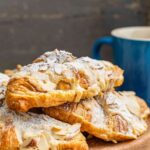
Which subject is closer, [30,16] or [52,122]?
[52,122]

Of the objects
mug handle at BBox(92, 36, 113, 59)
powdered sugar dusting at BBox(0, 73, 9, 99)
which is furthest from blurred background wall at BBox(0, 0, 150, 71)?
powdered sugar dusting at BBox(0, 73, 9, 99)

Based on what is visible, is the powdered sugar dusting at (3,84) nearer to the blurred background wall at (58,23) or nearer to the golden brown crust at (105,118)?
the golden brown crust at (105,118)

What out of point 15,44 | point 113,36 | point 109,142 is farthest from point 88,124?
point 15,44

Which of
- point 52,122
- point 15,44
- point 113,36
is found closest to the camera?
point 52,122

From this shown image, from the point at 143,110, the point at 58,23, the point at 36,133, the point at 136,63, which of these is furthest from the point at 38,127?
the point at 58,23

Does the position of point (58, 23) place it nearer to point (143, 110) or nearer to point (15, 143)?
point (143, 110)

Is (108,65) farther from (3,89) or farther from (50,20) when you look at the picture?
(50,20)
